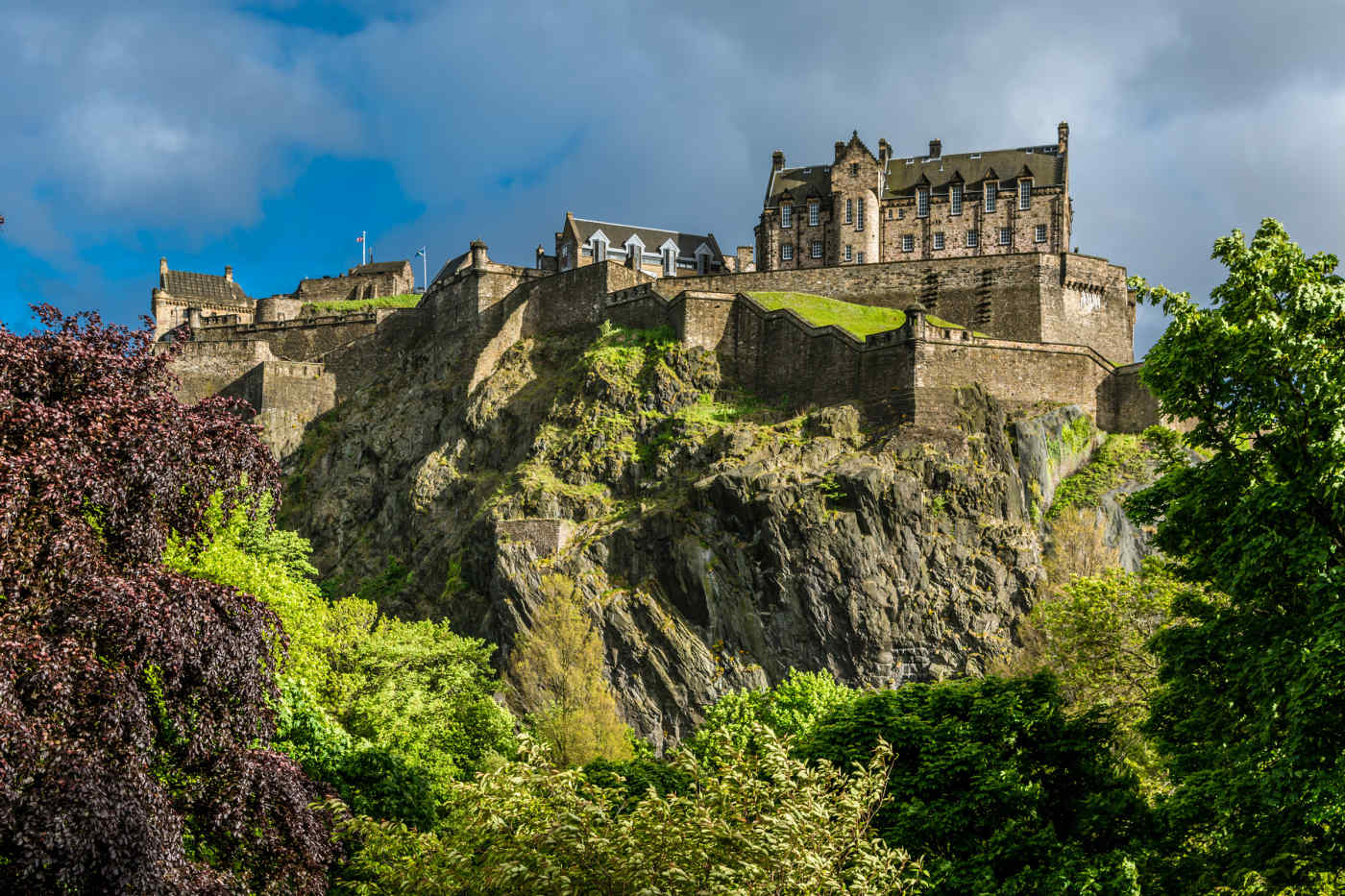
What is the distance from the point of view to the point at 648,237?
74438mm

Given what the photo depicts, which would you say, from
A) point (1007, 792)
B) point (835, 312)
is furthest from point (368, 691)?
point (835, 312)

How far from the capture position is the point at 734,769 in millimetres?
15117

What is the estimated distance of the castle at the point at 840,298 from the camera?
49281 mm

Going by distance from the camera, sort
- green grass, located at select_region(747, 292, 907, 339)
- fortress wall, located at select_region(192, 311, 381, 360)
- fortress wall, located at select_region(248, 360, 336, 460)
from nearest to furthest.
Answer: green grass, located at select_region(747, 292, 907, 339), fortress wall, located at select_region(248, 360, 336, 460), fortress wall, located at select_region(192, 311, 381, 360)

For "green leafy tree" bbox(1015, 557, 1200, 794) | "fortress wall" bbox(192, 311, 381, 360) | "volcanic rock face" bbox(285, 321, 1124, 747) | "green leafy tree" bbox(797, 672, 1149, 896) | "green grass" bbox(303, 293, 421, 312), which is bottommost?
"green leafy tree" bbox(797, 672, 1149, 896)

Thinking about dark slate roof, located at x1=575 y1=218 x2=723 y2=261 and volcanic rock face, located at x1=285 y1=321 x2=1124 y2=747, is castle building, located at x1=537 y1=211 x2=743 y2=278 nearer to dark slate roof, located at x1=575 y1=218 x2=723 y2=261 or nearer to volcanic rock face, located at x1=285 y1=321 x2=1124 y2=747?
dark slate roof, located at x1=575 y1=218 x2=723 y2=261

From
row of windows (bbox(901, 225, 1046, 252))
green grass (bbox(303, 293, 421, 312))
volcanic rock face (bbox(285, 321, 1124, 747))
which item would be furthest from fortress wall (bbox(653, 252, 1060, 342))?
green grass (bbox(303, 293, 421, 312))

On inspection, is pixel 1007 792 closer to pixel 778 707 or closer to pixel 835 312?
pixel 778 707

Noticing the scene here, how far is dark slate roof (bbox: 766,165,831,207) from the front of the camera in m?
66.4

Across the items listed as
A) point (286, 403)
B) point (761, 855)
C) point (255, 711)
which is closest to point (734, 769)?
point (761, 855)

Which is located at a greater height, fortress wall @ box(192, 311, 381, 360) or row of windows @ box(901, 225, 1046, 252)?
row of windows @ box(901, 225, 1046, 252)

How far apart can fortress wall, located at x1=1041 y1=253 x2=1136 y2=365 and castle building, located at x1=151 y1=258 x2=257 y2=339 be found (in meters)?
45.2

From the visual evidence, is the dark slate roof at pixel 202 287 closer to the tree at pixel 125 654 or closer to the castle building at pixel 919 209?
the castle building at pixel 919 209

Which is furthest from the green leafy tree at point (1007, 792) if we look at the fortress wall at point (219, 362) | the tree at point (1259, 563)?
the fortress wall at point (219, 362)
